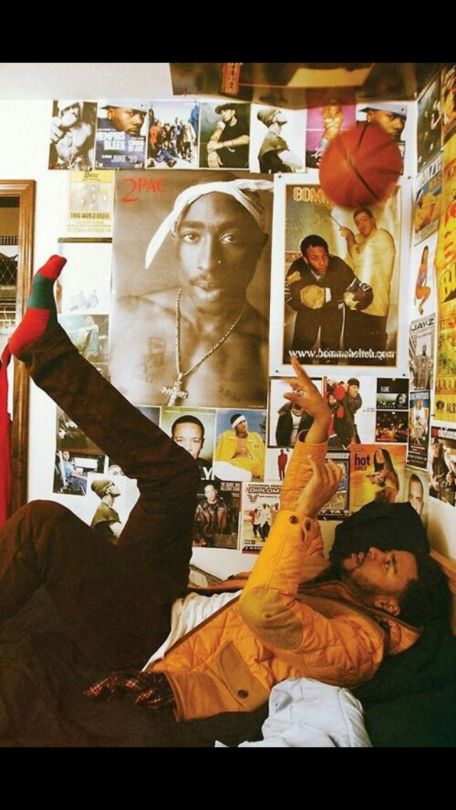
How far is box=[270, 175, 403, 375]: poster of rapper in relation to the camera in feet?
5.74

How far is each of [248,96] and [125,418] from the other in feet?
3.60

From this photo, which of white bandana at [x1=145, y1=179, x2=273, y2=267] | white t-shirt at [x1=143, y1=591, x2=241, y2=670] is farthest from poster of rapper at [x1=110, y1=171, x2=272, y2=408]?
white t-shirt at [x1=143, y1=591, x2=241, y2=670]

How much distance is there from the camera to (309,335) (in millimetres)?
1760

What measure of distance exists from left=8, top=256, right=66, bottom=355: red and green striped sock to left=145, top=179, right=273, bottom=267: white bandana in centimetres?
30

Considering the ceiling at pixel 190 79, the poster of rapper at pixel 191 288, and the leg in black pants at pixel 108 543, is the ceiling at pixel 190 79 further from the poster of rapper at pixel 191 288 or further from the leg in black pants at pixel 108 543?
the leg in black pants at pixel 108 543

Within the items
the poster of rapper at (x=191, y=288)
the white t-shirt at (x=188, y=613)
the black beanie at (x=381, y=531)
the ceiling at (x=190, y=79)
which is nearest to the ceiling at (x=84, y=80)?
the ceiling at (x=190, y=79)

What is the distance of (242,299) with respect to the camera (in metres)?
1.77

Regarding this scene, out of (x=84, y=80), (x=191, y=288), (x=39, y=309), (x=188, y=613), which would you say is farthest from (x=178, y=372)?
(x=84, y=80)

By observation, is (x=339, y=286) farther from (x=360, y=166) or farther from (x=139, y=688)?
(x=139, y=688)

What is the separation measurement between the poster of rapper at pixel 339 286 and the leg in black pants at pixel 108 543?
1.74ft

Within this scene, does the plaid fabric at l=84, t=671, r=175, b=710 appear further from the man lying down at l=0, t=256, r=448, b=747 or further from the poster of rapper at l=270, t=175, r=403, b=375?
the poster of rapper at l=270, t=175, r=403, b=375

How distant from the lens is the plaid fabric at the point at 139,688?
4.40 ft
